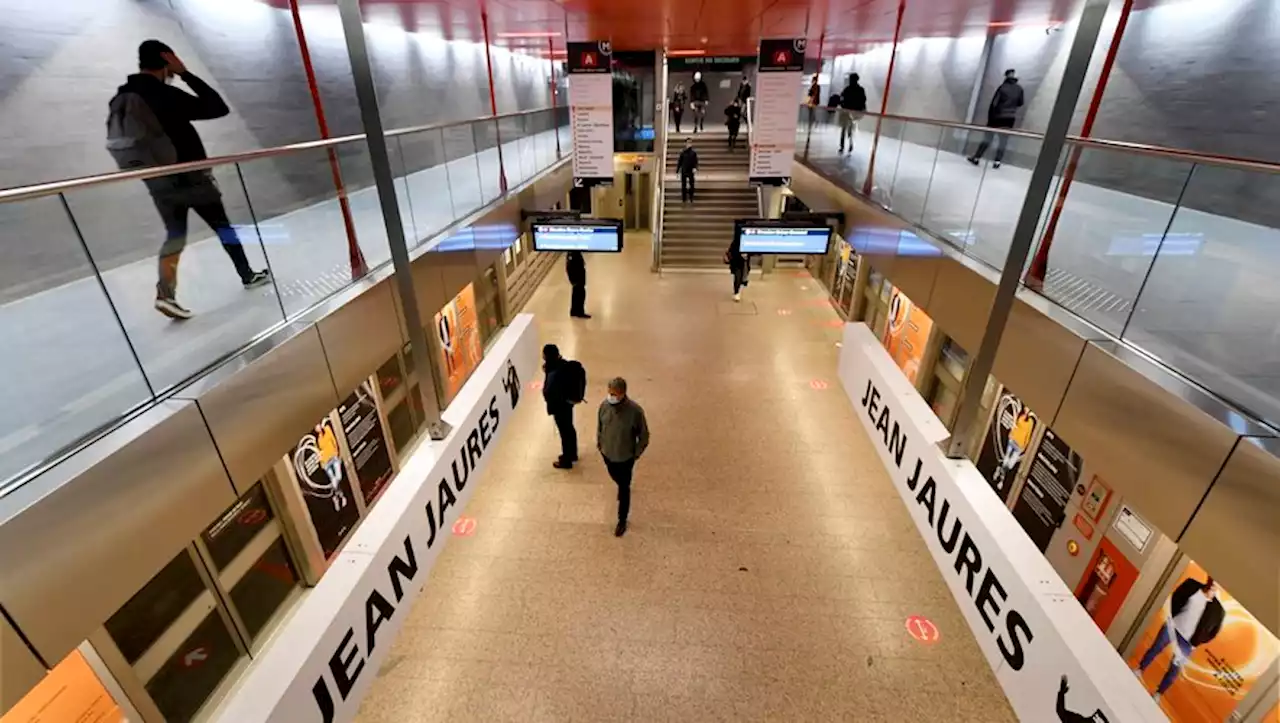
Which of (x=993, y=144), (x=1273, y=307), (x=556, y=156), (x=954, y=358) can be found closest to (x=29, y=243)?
(x=1273, y=307)

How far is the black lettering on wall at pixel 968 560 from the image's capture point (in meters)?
4.13

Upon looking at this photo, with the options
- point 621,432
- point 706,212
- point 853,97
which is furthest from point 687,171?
point 621,432

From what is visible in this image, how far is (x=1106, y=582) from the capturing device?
430cm

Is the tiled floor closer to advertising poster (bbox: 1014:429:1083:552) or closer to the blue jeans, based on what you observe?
the blue jeans

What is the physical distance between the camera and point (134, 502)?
2.54m

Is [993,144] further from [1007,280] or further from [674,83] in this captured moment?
[674,83]

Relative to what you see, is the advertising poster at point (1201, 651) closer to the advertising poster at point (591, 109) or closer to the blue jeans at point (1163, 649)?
the blue jeans at point (1163, 649)

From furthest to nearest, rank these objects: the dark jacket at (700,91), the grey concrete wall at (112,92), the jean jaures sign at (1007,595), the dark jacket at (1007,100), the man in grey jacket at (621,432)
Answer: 1. the dark jacket at (700,91)
2. the dark jacket at (1007,100)
3. the man in grey jacket at (621,432)
4. the jean jaures sign at (1007,595)
5. the grey concrete wall at (112,92)

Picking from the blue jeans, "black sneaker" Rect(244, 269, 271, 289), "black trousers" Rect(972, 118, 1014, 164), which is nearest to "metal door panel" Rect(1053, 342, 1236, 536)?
the blue jeans

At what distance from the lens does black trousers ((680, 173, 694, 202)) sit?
568 inches

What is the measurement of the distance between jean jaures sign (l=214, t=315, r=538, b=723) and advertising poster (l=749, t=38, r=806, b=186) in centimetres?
542

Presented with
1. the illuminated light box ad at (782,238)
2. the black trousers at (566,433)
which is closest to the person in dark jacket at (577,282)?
the illuminated light box ad at (782,238)

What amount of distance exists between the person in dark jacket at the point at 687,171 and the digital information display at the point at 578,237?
724cm

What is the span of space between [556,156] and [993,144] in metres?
8.68
